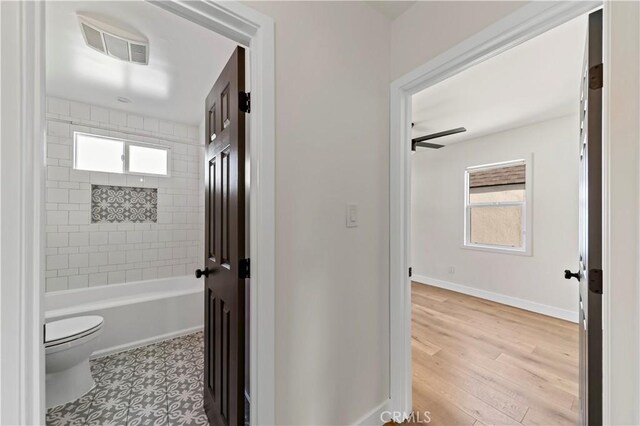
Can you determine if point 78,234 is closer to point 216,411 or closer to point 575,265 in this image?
point 216,411

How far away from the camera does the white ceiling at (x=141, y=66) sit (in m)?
1.52

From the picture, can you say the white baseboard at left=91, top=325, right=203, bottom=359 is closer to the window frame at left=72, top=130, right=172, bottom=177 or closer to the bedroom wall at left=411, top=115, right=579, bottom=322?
the window frame at left=72, top=130, right=172, bottom=177

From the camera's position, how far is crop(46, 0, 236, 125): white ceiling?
1517 mm

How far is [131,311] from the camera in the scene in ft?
8.25

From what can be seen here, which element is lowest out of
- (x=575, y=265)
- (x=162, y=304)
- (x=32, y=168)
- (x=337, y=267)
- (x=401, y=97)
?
(x=162, y=304)

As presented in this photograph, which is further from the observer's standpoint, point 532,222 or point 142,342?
point 532,222

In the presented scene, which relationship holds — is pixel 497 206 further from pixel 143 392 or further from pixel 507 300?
pixel 143 392

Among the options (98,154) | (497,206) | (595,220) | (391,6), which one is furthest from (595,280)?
(98,154)

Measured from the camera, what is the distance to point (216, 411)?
1469 mm

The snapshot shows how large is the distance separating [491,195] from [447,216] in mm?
743

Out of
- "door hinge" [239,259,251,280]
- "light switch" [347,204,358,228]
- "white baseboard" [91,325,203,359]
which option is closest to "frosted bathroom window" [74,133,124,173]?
"white baseboard" [91,325,203,359]

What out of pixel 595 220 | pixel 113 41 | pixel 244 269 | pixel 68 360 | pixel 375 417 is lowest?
Answer: pixel 375 417

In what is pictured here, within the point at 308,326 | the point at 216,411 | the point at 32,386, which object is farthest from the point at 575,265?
the point at 32,386

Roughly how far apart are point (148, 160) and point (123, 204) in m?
0.63
